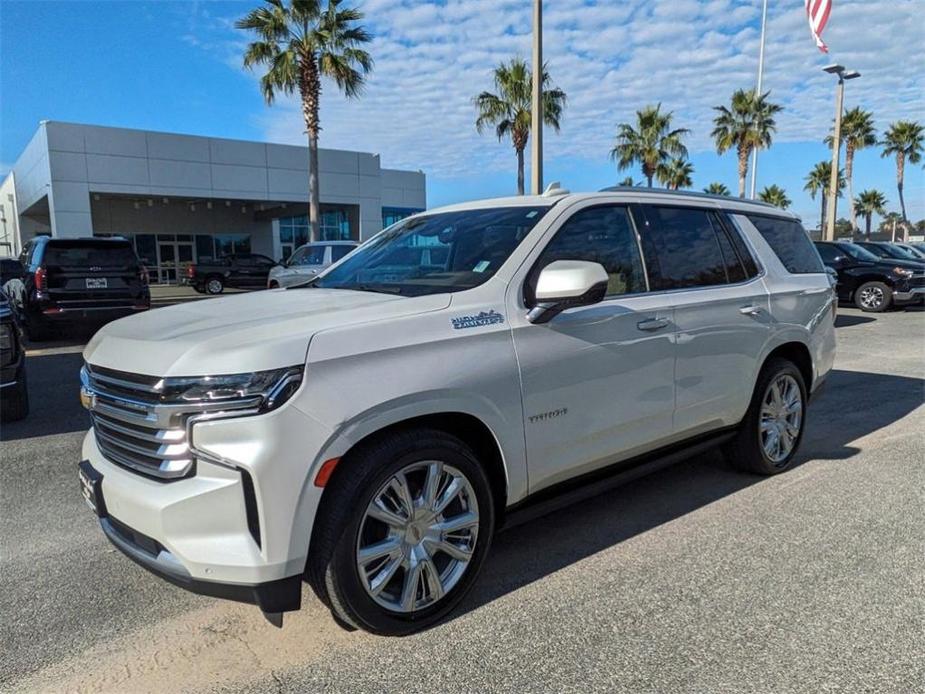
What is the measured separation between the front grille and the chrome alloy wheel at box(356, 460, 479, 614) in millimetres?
753

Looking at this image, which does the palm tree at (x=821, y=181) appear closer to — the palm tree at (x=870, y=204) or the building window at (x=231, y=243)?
the palm tree at (x=870, y=204)

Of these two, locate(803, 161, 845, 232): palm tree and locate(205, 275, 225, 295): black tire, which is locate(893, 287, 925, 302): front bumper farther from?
locate(803, 161, 845, 232): palm tree

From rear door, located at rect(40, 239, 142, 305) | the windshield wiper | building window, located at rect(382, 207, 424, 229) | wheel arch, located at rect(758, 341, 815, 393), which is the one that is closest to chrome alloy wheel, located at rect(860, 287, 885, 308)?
wheel arch, located at rect(758, 341, 815, 393)

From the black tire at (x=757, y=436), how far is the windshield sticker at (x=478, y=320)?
2.39 m

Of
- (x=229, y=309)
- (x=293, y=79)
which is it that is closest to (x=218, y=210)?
(x=293, y=79)

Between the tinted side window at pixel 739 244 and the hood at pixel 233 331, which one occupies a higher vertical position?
the tinted side window at pixel 739 244

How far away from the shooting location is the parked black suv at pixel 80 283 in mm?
11141

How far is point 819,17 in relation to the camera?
20094mm

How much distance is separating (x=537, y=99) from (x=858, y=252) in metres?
10.6

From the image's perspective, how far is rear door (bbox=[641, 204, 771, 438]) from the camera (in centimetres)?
389

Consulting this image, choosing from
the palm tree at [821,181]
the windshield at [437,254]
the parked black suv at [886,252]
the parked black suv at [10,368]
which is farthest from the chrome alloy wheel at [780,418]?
the palm tree at [821,181]

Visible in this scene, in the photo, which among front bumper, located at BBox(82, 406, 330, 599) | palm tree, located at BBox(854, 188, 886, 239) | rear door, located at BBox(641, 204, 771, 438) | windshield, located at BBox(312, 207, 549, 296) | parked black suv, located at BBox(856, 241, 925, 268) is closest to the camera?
front bumper, located at BBox(82, 406, 330, 599)

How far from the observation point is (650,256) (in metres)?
3.87

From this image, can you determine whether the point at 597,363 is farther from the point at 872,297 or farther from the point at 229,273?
the point at 229,273
